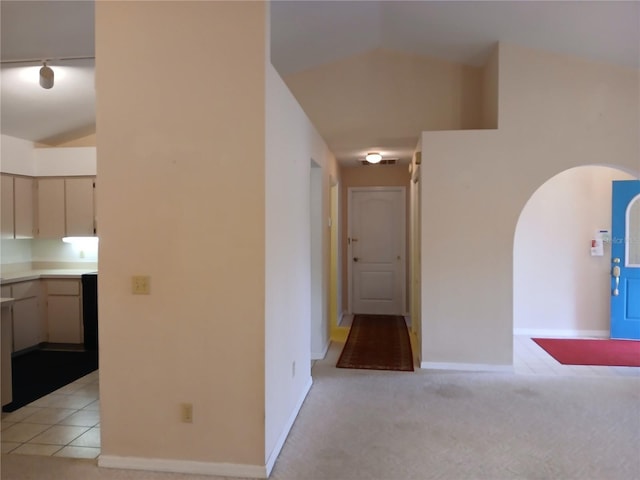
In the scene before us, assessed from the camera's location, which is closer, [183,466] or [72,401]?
[183,466]

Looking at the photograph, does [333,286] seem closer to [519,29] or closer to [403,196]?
[403,196]

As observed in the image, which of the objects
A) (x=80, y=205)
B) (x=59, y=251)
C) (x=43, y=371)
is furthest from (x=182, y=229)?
(x=59, y=251)

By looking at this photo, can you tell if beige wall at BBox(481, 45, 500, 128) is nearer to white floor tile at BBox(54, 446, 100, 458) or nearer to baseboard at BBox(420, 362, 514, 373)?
baseboard at BBox(420, 362, 514, 373)

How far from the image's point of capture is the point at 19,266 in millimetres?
5551

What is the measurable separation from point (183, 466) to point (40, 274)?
12.3 feet

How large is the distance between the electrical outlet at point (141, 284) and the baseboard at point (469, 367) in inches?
114

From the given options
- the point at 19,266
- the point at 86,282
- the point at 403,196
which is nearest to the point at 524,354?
the point at 403,196

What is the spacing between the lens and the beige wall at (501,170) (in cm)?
417

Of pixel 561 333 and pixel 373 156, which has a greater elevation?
pixel 373 156

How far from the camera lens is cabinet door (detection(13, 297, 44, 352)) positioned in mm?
4863

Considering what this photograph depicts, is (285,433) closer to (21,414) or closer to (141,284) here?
(141,284)

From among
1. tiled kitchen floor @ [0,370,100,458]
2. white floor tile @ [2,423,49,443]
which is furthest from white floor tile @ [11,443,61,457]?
white floor tile @ [2,423,49,443]

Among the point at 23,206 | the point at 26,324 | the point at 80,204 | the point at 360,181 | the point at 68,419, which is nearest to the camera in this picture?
the point at 68,419

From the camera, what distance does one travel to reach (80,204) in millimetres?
5383
